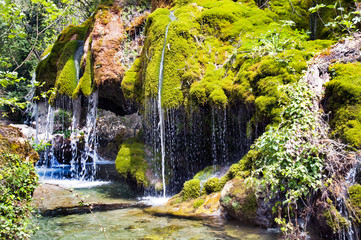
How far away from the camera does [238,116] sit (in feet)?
24.0

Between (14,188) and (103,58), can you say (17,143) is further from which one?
(103,58)

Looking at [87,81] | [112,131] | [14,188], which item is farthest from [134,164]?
[112,131]

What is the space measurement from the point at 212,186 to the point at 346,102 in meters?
3.71

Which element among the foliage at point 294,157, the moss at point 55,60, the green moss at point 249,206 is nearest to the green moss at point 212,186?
the green moss at point 249,206

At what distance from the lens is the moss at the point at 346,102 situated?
4.54 meters

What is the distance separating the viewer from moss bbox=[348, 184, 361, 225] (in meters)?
4.05

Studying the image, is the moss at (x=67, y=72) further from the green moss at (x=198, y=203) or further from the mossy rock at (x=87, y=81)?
the green moss at (x=198, y=203)

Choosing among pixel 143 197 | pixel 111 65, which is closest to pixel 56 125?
pixel 111 65

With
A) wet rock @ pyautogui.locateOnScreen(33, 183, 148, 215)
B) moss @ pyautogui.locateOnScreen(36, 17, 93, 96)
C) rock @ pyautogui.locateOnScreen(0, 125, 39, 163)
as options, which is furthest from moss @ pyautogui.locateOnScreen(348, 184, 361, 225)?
moss @ pyautogui.locateOnScreen(36, 17, 93, 96)

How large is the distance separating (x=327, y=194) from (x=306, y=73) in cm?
251

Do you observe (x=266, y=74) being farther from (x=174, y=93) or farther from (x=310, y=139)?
(x=174, y=93)

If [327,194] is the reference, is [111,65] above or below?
above

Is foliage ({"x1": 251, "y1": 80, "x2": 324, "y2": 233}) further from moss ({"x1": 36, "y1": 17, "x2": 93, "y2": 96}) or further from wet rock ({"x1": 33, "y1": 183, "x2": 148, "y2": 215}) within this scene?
moss ({"x1": 36, "y1": 17, "x2": 93, "y2": 96})

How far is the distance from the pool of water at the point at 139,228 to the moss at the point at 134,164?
2.11 metres
